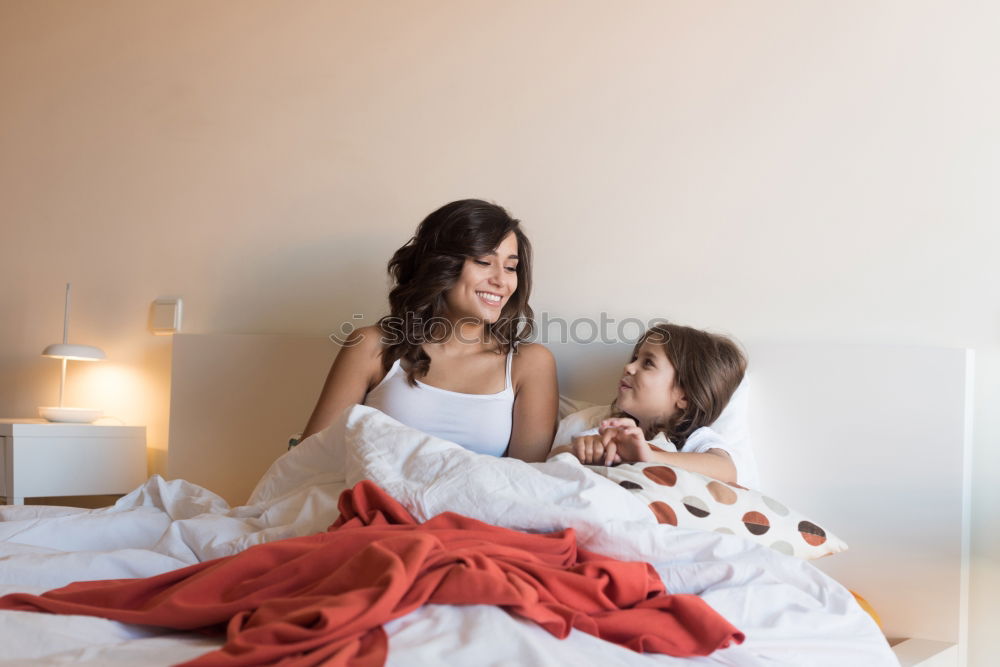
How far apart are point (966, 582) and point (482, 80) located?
155 centimetres

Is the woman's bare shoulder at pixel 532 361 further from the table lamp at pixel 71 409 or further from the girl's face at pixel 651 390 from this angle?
the table lamp at pixel 71 409

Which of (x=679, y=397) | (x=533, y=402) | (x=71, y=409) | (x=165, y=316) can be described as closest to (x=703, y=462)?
(x=679, y=397)

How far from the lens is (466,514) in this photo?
46.5 inches

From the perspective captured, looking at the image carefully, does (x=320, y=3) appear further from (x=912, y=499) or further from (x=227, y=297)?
(x=912, y=499)

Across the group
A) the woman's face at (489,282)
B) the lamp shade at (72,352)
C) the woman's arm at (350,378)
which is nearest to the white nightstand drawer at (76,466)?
the lamp shade at (72,352)

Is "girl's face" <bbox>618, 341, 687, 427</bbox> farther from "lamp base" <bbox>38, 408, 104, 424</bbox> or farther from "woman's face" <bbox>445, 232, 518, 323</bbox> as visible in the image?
"lamp base" <bbox>38, 408, 104, 424</bbox>

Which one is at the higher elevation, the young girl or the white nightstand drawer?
the young girl

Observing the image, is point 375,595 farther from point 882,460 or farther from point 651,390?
point 882,460

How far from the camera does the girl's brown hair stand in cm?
174

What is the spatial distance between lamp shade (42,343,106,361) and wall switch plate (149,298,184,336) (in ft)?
0.58

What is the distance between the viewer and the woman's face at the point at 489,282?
1989 mm

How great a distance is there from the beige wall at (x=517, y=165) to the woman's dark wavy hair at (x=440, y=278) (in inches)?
4.6

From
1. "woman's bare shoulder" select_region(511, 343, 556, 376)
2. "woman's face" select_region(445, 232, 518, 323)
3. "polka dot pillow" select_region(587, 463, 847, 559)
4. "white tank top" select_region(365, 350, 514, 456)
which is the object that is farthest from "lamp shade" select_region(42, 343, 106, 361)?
"polka dot pillow" select_region(587, 463, 847, 559)

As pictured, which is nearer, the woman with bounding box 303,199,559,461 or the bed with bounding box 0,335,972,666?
the bed with bounding box 0,335,972,666
